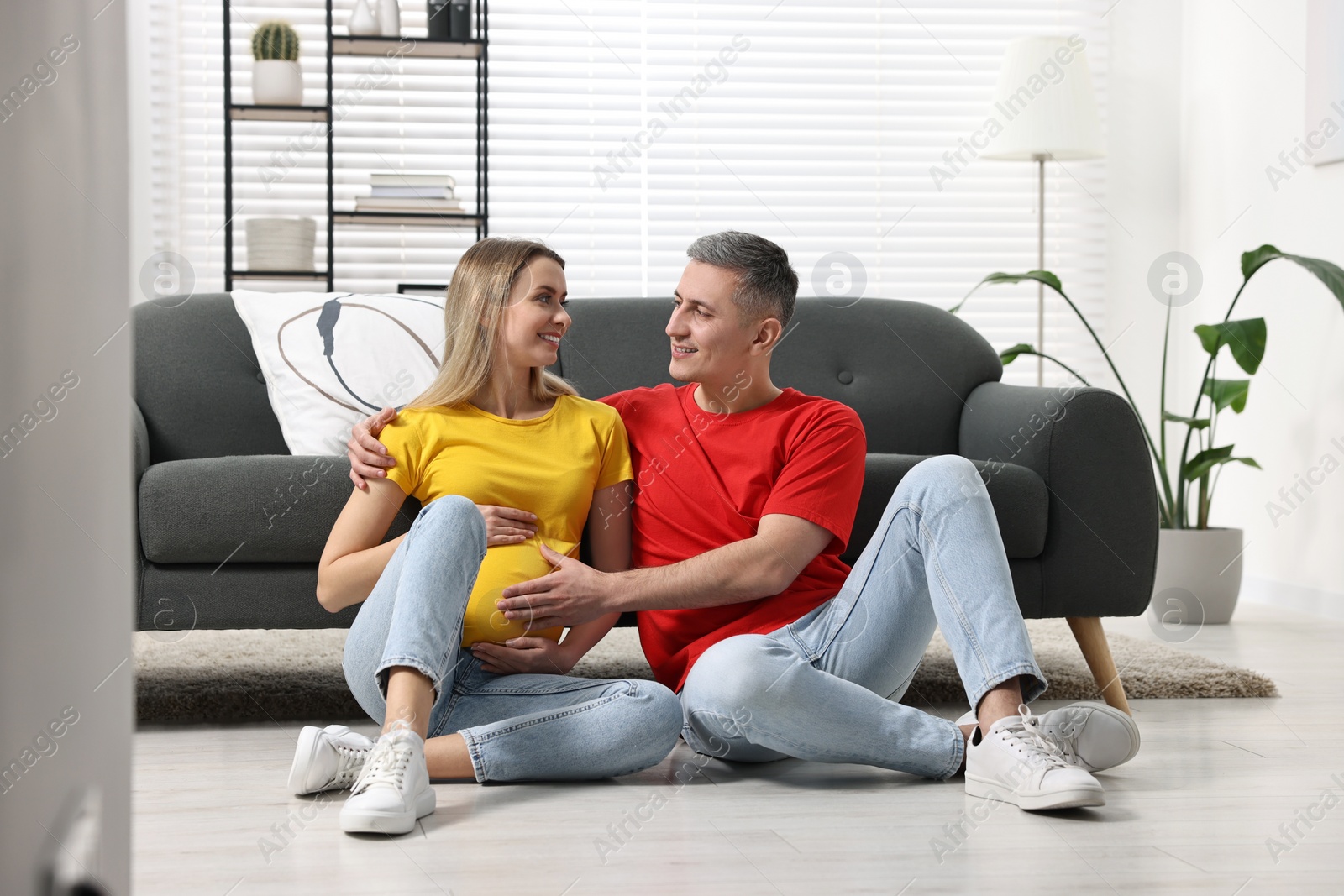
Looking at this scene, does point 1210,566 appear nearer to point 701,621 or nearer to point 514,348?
point 701,621

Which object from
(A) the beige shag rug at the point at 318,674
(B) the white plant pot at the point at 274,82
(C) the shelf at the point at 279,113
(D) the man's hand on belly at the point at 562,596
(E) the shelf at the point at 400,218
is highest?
(B) the white plant pot at the point at 274,82

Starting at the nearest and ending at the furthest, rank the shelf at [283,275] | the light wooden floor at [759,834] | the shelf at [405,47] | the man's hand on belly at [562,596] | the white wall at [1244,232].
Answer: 1. the light wooden floor at [759,834]
2. the man's hand on belly at [562,596]
3. the white wall at [1244,232]
4. the shelf at [283,275]
5. the shelf at [405,47]

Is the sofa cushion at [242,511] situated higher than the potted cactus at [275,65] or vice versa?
the potted cactus at [275,65]

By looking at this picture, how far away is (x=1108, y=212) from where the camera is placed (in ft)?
13.1

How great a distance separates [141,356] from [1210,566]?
99.6 inches

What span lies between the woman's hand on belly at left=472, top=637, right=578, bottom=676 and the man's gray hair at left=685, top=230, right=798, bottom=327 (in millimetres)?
522

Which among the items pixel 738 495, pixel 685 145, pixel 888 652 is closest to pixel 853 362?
pixel 738 495

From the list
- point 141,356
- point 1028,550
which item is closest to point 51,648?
point 1028,550

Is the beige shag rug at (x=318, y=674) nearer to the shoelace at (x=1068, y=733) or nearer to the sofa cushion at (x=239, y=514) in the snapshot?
the sofa cushion at (x=239, y=514)

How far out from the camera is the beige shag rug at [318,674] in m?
1.93

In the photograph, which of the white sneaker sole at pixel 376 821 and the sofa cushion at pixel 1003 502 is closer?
the white sneaker sole at pixel 376 821

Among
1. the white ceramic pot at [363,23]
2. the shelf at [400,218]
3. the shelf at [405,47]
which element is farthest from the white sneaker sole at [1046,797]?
the white ceramic pot at [363,23]

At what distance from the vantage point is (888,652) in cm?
151

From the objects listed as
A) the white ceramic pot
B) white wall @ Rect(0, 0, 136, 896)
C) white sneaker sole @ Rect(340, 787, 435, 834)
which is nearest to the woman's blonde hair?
white sneaker sole @ Rect(340, 787, 435, 834)
